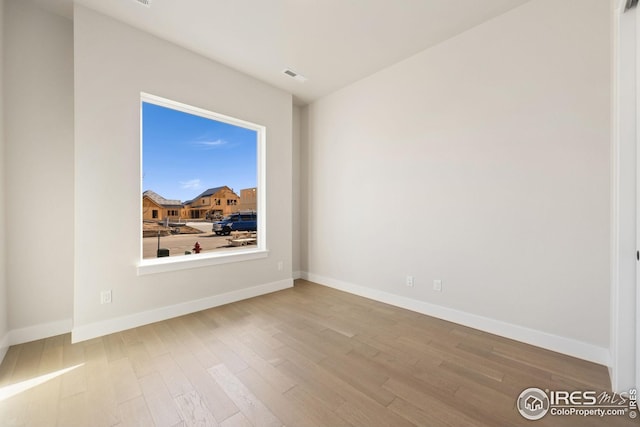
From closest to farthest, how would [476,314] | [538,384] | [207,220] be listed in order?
[538,384] < [476,314] < [207,220]

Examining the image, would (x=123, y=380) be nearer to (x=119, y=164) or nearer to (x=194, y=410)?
(x=194, y=410)

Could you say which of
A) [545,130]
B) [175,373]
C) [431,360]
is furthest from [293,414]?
[545,130]

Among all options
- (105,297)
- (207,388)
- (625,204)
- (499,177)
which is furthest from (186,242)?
(625,204)

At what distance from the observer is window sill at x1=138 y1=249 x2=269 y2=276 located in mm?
2818

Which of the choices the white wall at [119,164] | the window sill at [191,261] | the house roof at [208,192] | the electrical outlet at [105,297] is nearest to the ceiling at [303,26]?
the white wall at [119,164]

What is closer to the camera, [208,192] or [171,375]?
[171,375]

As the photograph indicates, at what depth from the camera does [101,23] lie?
252 cm

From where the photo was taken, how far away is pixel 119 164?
104 inches

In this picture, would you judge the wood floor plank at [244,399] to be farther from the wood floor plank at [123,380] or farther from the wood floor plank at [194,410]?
the wood floor plank at [123,380]

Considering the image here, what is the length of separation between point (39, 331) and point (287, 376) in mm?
2468

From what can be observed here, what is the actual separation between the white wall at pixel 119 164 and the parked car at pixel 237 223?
59cm

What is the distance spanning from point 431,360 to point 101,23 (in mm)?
4269

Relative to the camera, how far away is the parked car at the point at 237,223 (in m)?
3.67

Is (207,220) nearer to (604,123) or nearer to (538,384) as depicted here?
(538,384)
